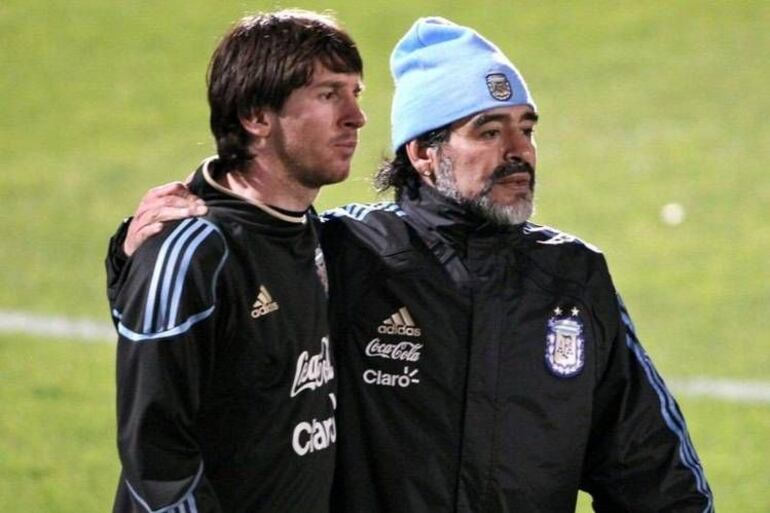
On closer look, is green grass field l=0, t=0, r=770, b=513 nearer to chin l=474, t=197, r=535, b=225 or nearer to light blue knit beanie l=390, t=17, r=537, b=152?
light blue knit beanie l=390, t=17, r=537, b=152

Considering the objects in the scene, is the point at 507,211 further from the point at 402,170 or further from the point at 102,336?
the point at 102,336

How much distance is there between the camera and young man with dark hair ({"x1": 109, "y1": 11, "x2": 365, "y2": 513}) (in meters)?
3.90

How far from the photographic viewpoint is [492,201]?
14.8ft

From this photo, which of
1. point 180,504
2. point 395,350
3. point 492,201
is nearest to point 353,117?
point 492,201

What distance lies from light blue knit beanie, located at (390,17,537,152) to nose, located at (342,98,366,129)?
422 millimetres

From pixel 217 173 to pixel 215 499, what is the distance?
0.75 m

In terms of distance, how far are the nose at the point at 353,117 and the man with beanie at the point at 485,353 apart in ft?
1.32

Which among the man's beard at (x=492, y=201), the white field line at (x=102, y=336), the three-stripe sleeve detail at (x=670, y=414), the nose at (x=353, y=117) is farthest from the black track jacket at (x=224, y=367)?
the white field line at (x=102, y=336)

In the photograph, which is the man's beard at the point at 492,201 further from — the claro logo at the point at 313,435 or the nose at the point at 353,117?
the claro logo at the point at 313,435

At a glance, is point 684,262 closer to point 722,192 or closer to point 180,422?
point 722,192

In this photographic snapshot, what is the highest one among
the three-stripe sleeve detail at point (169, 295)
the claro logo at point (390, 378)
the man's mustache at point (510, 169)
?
the man's mustache at point (510, 169)

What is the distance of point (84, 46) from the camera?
38.4 feet

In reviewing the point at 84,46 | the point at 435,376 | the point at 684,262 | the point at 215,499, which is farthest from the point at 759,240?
the point at 215,499

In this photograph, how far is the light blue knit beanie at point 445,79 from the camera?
15.0ft
